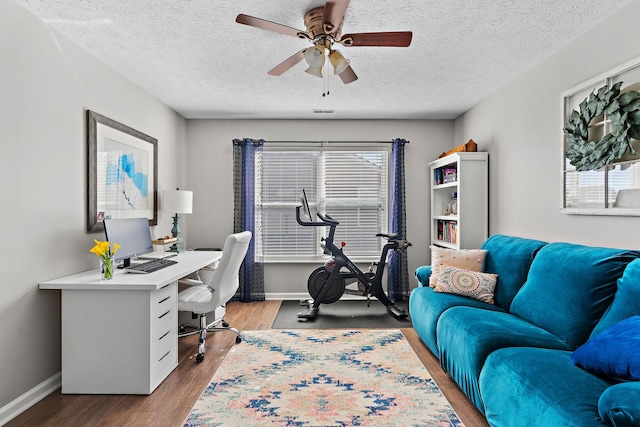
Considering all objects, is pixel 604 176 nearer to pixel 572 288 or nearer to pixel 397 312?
pixel 572 288

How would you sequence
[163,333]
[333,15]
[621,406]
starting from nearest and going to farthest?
[621,406], [333,15], [163,333]

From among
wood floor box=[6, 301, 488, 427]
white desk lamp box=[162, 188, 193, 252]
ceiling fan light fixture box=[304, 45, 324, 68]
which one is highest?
ceiling fan light fixture box=[304, 45, 324, 68]

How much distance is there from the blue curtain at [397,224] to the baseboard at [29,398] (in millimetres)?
3742

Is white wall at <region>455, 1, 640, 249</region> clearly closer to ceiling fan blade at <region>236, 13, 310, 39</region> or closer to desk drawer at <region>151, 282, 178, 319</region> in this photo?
ceiling fan blade at <region>236, 13, 310, 39</region>

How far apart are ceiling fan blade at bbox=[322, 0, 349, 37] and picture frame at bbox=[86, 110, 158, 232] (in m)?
2.02

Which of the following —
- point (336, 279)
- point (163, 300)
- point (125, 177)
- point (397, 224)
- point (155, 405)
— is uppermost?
point (125, 177)

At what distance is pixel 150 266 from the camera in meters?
3.12

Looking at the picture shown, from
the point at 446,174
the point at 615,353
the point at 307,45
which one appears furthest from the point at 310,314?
the point at 615,353

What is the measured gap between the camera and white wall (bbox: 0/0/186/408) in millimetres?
2281

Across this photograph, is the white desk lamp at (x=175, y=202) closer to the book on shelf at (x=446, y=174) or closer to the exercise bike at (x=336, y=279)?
the exercise bike at (x=336, y=279)

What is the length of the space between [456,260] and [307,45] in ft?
7.33

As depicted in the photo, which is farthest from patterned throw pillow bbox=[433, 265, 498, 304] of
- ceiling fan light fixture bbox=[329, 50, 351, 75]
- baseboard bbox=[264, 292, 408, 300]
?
baseboard bbox=[264, 292, 408, 300]

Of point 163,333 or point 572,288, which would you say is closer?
point 572,288

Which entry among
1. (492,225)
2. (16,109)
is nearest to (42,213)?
(16,109)
